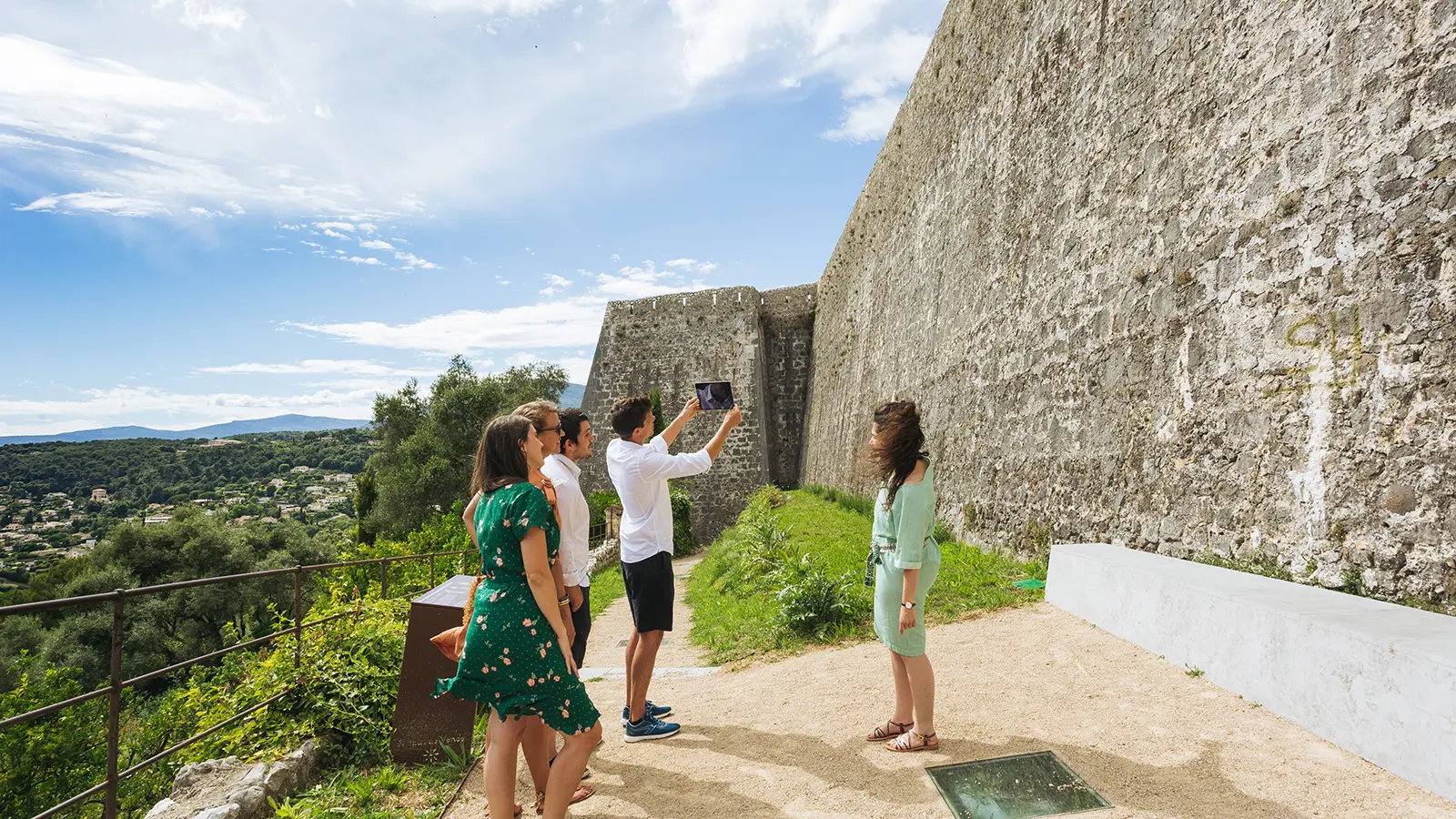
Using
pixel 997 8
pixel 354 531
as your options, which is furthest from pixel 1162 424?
pixel 354 531

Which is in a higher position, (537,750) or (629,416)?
(629,416)

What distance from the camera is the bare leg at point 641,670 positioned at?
4.07 m

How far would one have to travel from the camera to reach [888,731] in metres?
3.72

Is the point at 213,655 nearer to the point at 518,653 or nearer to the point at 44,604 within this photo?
the point at 44,604

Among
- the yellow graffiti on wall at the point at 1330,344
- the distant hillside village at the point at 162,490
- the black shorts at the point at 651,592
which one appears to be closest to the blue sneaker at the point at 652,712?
the black shorts at the point at 651,592

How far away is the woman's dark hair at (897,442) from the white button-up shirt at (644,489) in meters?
0.94

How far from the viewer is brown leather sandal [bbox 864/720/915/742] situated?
145 inches

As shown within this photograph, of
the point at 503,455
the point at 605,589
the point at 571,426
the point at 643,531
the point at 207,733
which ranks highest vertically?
the point at 571,426

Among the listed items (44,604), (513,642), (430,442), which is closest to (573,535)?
(513,642)

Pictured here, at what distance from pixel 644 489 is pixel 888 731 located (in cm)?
175

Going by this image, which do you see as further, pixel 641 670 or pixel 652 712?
pixel 652 712

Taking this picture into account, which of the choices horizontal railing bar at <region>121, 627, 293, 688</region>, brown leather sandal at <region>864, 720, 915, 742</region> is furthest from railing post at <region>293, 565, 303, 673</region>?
brown leather sandal at <region>864, 720, 915, 742</region>

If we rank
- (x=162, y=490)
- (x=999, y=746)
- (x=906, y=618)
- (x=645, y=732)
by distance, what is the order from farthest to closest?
(x=162, y=490) < (x=645, y=732) < (x=999, y=746) < (x=906, y=618)

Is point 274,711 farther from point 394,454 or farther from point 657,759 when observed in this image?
point 394,454
